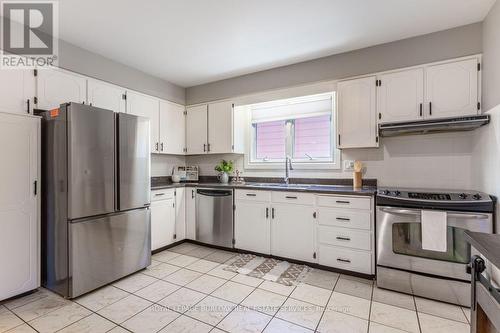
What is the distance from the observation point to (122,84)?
335 cm

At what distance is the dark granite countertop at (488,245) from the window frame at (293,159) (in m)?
2.05

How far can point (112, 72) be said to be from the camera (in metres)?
3.22

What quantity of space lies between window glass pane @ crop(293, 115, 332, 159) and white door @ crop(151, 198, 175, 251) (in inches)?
80.6

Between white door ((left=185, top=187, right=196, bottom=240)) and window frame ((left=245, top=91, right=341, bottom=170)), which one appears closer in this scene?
window frame ((left=245, top=91, right=341, bottom=170))

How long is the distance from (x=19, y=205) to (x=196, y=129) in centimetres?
252

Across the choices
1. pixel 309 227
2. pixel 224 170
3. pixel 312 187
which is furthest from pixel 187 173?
pixel 309 227

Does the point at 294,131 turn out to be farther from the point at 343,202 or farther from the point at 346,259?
the point at 346,259

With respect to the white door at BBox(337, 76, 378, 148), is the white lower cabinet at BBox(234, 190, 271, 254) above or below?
below

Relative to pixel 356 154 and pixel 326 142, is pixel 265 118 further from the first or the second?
pixel 356 154

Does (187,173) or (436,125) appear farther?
(187,173)

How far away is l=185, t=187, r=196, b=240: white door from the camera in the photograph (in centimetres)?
378

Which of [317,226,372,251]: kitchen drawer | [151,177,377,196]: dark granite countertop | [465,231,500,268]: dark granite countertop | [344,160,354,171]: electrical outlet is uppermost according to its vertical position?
[344,160,354,171]: electrical outlet

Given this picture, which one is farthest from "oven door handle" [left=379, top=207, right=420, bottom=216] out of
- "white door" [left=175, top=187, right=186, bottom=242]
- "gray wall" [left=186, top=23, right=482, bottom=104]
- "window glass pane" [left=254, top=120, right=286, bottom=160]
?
"white door" [left=175, top=187, right=186, bottom=242]

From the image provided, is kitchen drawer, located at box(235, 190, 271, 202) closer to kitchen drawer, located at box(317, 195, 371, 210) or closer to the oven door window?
kitchen drawer, located at box(317, 195, 371, 210)
